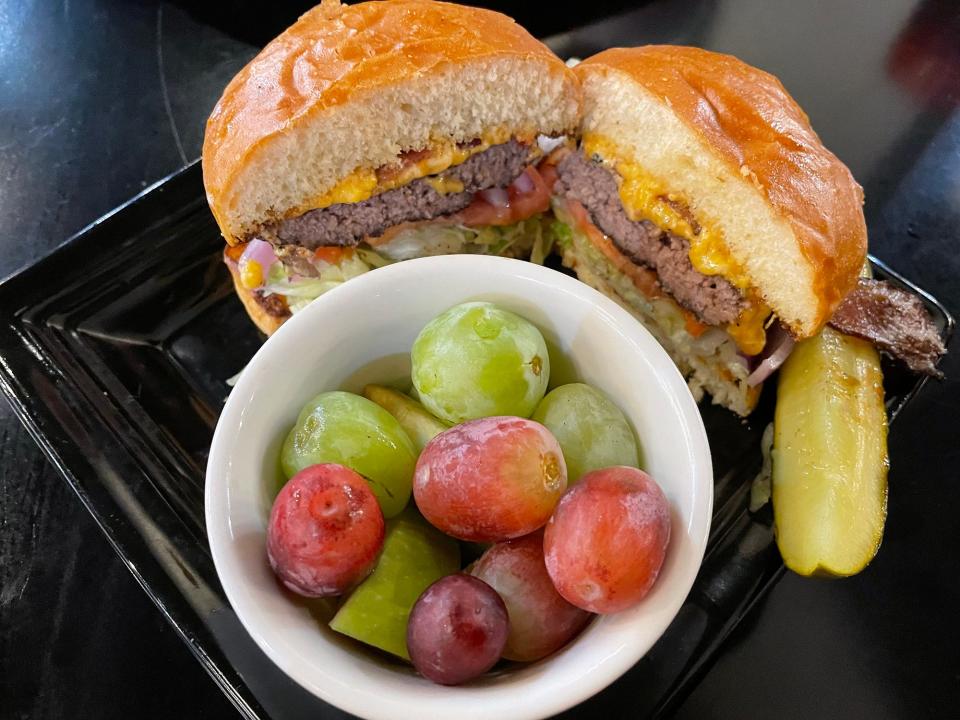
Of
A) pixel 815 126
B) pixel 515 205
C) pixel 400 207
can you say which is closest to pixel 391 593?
pixel 400 207

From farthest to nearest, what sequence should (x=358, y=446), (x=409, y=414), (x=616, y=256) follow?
(x=616, y=256) → (x=409, y=414) → (x=358, y=446)

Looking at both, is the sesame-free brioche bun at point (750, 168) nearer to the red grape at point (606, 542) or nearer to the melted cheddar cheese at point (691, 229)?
the melted cheddar cheese at point (691, 229)

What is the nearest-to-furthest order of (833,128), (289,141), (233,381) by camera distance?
(289,141) → (233,381) → (833,128)

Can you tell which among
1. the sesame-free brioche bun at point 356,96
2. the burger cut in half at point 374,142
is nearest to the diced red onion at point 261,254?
the burger cut in half at point 374,142

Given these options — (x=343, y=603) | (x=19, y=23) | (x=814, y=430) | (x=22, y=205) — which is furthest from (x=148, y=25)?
(x=814, y=430)

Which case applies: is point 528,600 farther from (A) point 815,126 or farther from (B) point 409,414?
(A) point 815,126

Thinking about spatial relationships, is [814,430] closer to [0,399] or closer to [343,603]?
[343,603]

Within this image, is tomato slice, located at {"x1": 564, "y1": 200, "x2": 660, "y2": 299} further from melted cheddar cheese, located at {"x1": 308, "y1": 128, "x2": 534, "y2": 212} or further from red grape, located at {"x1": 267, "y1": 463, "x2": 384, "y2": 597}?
red grape, located at {"x1": 267, "y1": 463, "x2": 384, "y2": 597}
